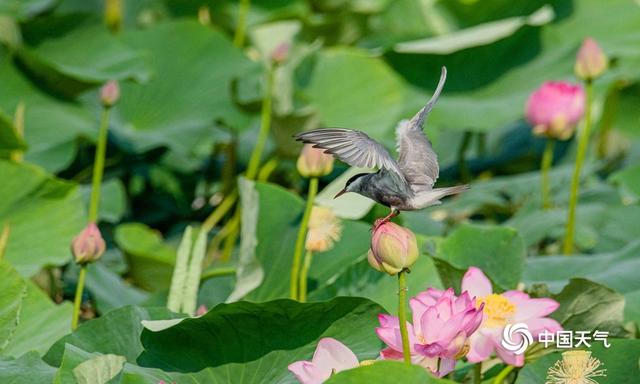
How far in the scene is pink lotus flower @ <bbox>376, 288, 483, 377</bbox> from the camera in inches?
35.7

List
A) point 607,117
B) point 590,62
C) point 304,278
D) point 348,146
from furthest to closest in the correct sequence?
1. point 607,117
2. point 590,62
3. point 304,278
4. point 348,146

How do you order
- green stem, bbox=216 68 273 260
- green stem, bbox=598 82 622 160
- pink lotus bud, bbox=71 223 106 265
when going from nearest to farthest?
pink lotus bud, bbox=71 223 106 265 < green stem, bbox=216 68 273 260 < green stem, bbox=598 82 622 160

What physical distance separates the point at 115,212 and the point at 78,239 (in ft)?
2.45

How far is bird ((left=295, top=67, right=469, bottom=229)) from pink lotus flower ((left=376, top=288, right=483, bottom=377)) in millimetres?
81

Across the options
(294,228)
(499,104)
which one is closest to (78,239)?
(294,228)

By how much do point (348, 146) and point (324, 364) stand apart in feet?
0.67

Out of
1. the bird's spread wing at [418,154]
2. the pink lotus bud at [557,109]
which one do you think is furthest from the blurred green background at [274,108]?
the bird's spread wing at [418,154]

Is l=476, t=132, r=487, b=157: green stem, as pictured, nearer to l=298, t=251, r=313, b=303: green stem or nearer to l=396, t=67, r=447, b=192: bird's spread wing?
l=298, t=251, r=313, b=303: green stem

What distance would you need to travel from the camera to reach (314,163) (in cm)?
127

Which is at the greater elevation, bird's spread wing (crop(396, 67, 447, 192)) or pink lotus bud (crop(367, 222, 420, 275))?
bird's spread wing (crop(396, 67, 447, 192))

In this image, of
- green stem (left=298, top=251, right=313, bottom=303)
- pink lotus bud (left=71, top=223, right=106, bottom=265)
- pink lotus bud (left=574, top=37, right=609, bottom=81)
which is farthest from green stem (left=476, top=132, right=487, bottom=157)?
pink lotus bud (left=71, top=223, right=106, bottom=265)

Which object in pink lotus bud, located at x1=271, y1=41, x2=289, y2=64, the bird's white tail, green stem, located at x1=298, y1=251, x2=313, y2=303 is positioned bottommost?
green stem, located at x1=298, y1=251, x2=313, y2=303

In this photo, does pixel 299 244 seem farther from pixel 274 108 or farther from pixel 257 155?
pixel 274 108

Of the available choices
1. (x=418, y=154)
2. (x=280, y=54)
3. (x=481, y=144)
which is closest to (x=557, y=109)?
(x=280, y=54)
